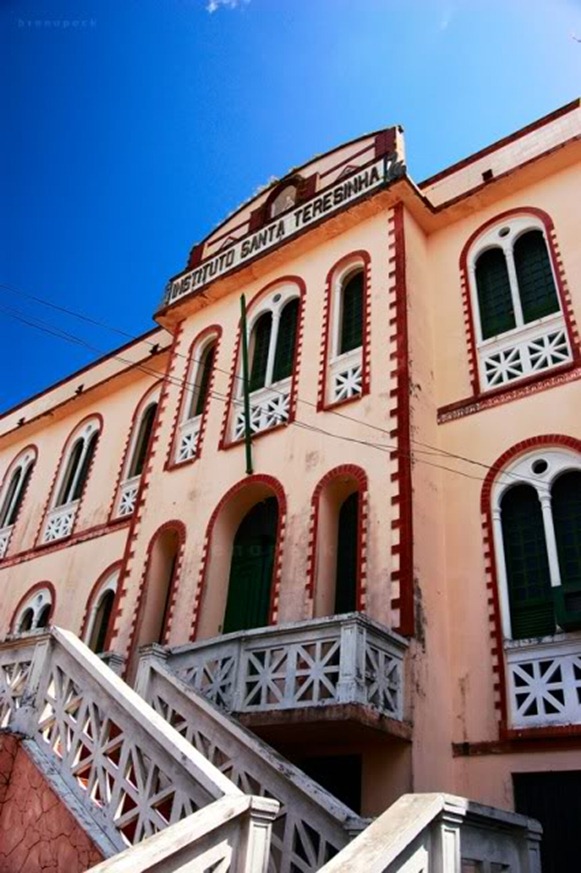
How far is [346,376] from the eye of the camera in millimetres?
11711

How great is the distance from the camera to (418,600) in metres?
8.85

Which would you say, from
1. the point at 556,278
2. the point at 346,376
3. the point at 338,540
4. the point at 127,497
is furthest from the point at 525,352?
the point at 127,497

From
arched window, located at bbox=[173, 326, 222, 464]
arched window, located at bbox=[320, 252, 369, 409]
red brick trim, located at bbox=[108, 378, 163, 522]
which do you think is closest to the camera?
arched window, located at bbox=[320, 252, 369, 409]

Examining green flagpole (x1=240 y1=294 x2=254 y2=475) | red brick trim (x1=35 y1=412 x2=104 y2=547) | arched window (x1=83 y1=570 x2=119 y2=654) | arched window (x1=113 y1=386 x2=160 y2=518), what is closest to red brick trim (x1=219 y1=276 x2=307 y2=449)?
green flagpole (x1=240 y1=294 x2=254 y2=475)

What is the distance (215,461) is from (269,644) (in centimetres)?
476

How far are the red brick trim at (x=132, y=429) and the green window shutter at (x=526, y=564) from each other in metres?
9.70

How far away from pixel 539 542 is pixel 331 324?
5.38 metres

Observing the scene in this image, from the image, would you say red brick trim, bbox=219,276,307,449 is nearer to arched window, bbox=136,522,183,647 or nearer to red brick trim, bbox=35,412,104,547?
arched window, bbox=136,522,183,647

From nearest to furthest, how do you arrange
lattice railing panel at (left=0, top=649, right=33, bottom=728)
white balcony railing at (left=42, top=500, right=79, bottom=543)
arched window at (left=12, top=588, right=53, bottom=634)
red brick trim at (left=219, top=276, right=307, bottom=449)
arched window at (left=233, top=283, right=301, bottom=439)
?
lattice railing panel at (left=0, top=649, right=33, bottom=728) < red brick trim at (left=219, top=276, right=307, bottom=449) < arched window at (left=233, top=283, right=301, bottom=439) < arched window at (left=12, top=588, right=53, bottom=634) < white balcony railing at (left=42, top=500, right=79, bottom=543)

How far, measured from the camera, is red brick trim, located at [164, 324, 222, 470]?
527 inches

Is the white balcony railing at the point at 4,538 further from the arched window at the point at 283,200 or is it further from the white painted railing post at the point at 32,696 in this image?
the white painted railing post at the point at 32,696

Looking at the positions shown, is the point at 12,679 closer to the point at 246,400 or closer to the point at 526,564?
the point at 526,564

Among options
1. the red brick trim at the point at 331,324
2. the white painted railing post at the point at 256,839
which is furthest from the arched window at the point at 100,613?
the white painted railing post at the point at 256,839

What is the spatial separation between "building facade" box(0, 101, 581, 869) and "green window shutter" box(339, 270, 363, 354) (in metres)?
0.05
